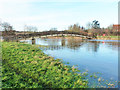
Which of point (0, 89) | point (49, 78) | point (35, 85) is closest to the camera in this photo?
point (0, 89)

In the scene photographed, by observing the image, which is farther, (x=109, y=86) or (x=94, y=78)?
(x=94, y=78)

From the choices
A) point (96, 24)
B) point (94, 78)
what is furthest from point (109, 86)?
point (96, 24)

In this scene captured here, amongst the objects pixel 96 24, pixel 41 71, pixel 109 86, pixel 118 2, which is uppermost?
pixel 96 24

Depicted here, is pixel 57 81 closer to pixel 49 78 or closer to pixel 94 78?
pixel 49 78

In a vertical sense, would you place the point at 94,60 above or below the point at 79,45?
below

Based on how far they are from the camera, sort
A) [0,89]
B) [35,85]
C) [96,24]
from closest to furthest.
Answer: [0,89] → [35,85] → [96,24]

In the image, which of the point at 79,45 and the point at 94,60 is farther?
the point at 79,45

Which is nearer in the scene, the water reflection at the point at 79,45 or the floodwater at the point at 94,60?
the floodwater at the point at 94,60

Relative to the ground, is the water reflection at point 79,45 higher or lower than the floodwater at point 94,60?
higher

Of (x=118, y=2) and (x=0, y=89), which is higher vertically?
(x=118, y=2)

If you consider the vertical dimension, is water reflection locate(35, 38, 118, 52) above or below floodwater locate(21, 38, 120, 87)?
above

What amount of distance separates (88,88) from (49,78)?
226cm

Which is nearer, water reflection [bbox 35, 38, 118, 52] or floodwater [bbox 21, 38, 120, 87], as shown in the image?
floodwater [bbox 21, 38, 120, 87]

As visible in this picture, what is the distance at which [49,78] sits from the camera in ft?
18.9
